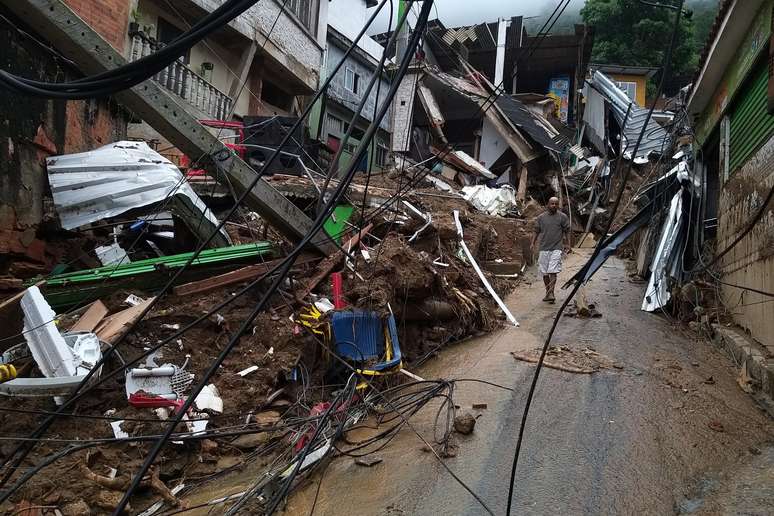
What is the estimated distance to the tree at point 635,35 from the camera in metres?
25.0

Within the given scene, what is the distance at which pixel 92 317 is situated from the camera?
205 inches

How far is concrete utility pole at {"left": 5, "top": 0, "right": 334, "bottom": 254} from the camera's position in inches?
172

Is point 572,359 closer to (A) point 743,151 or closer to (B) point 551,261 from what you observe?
(B) point 551,261

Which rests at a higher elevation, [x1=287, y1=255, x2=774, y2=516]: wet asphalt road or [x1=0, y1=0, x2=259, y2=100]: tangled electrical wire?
[x1=0, y1=0, x2=259, y2=100]: tangled electrical wire

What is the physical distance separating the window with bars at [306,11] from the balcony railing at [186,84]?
13.1 ft

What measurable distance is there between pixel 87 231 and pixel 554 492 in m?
7.37

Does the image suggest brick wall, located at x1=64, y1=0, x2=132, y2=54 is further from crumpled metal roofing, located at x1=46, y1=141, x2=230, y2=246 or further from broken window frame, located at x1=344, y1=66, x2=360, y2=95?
broken window frame, located at x1=344, y1=66, x2=360, y2=95

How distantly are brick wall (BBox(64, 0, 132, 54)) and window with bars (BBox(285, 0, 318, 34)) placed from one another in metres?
5.90

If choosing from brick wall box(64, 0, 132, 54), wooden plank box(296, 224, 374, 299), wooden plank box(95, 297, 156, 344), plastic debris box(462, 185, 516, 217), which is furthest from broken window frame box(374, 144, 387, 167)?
wooden plank box(95, 297, 156, 344)

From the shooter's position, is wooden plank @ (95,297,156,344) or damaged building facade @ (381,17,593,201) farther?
damaged building facade @ (381,17,593,201)

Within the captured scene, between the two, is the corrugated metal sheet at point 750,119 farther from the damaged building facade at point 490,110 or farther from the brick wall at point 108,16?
the brick wall at point 108,16

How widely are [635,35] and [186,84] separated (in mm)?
24319

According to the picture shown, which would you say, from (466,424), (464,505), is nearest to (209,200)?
(466,424)

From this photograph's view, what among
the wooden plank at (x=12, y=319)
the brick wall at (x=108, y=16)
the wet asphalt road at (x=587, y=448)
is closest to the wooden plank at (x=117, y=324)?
the wooden plank at (x=12, y=319)
